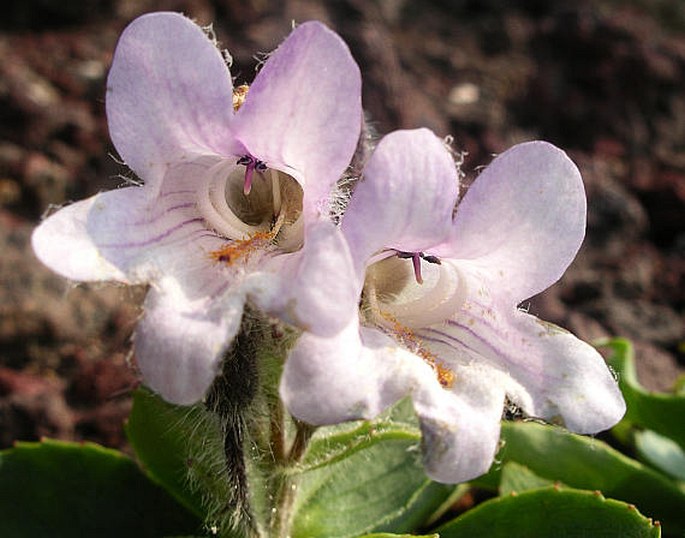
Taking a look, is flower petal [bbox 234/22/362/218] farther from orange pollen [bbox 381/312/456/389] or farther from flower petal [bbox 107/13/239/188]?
orange pollen [bbox 381/312/456/389]

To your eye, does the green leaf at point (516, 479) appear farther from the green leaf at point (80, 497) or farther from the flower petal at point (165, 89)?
the flower petal at point (165, 89)

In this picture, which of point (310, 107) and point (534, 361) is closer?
point (310, 107)

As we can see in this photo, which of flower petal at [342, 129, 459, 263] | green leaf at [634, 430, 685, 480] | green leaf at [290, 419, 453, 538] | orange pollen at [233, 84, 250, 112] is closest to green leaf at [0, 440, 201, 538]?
green leaf at [290, 419, 453, 538]

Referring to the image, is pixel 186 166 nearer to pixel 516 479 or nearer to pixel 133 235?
pixel 133 235

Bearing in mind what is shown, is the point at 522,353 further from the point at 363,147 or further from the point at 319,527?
the point at 319,527

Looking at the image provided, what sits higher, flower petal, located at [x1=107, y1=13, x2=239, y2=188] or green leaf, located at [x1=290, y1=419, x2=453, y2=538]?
flower petal, located at [x1=107, y1=13, x2=239, y2=188]

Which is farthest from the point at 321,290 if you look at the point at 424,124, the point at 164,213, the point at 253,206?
the point at 424,124

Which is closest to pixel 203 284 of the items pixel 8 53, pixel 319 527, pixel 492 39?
pixel 319 527
